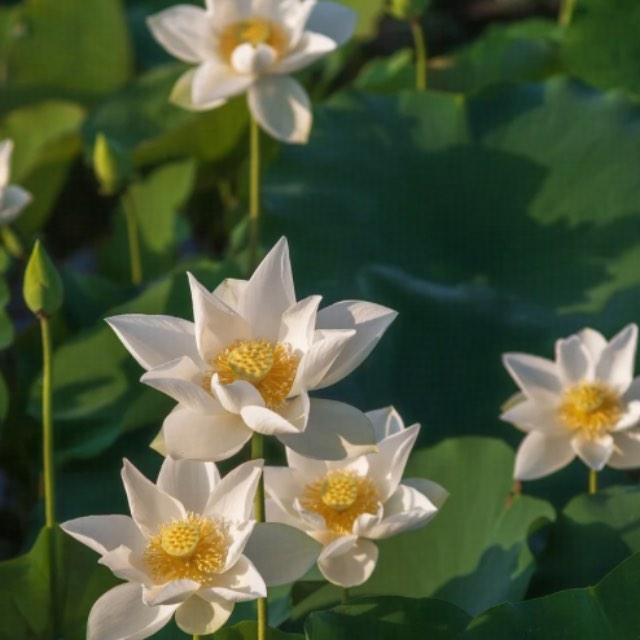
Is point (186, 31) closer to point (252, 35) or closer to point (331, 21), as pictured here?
point (252, 35)

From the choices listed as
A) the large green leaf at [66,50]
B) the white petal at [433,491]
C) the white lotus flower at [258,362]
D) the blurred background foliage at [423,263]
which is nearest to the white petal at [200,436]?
the white lotus flower at [258,362]

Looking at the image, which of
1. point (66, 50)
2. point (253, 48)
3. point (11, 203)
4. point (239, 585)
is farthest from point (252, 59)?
point (66, 50)

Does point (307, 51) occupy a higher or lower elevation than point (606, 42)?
higher

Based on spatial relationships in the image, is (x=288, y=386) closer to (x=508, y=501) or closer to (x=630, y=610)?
(x=630, y=610)

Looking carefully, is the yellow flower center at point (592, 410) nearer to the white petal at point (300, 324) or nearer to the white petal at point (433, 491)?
the white petal at point (433, 491)

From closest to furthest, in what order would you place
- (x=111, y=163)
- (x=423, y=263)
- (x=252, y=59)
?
(x=252, y=59)
(x=111, y=163)
(x=423, y=263)

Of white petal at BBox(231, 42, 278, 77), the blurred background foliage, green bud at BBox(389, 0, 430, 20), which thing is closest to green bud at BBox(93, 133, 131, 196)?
the blurred background foliage

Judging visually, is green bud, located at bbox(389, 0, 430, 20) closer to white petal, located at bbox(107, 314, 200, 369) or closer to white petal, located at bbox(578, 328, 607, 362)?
white petal, located at bbox(578, 328, 607, 362)
